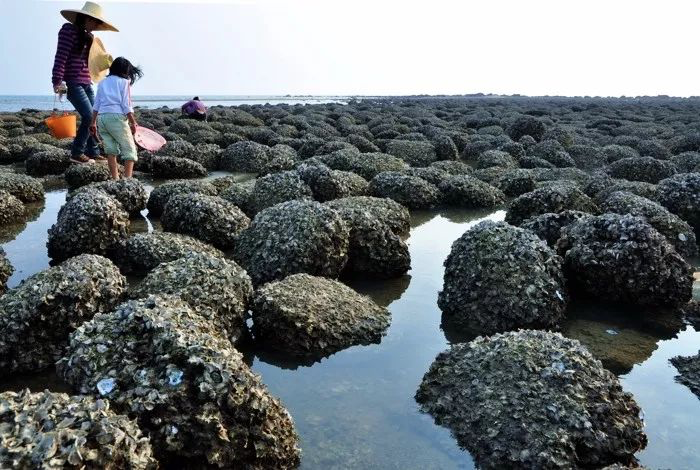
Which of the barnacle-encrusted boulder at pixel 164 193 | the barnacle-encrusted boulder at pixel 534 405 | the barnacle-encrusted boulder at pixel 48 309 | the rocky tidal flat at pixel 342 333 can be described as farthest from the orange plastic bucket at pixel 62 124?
the barnacle-encrusted boulder at pixel 534 405

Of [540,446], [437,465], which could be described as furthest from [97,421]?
[540,446]

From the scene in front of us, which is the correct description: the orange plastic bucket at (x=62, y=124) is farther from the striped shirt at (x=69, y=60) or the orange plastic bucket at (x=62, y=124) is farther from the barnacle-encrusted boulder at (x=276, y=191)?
the barnacle-encrusted boulder at (x=276, y=191)

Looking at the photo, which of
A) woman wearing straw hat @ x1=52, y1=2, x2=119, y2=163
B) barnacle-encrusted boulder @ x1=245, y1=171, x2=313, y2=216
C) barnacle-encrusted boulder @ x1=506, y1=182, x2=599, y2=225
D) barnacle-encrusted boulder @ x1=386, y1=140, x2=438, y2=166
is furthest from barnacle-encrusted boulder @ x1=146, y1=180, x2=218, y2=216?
barnacle-encrusted boulder @ x1=386, y1=140, x2=438, y2=166

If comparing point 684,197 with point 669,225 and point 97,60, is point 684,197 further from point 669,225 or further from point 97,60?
point 97,60

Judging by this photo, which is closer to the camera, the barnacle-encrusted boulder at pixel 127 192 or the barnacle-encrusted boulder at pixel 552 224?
the barnacle-encrusted boulder at pixel 552 224

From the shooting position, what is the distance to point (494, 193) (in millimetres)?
7004

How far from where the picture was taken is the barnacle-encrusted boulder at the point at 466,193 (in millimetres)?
6797

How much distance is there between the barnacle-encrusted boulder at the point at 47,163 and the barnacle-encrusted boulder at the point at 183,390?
6.74 metres

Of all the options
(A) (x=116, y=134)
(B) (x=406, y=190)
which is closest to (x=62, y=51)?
(A) (x=116, y=134)

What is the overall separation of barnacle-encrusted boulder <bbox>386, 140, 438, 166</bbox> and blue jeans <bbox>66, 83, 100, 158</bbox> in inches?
193

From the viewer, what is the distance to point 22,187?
253 inches

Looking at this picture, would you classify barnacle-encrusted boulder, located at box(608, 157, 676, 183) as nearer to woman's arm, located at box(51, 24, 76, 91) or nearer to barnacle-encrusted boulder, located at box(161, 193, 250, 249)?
barnacle-encrusted boulder, located at box(161, 193, 250, 249)

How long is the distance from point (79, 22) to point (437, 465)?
7.83 m

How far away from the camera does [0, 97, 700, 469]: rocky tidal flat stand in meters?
2.15
